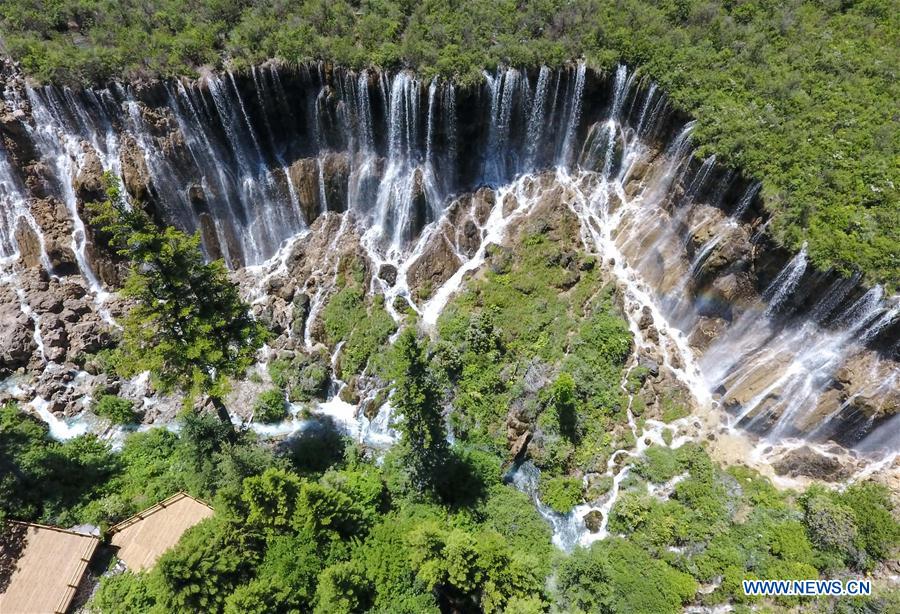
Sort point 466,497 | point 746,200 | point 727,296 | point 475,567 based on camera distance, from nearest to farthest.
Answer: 1. point 475,567
2. point 466,497
3. point 746,200
4. point 727,296

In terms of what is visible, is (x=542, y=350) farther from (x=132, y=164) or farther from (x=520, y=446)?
(x=132, y=164)

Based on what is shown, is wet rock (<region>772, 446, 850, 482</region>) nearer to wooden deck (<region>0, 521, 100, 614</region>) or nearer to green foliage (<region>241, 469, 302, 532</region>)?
green foliage (<region>241, 469, 302, 532</region>)

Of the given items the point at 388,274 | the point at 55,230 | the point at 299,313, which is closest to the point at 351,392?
the point at 299,313

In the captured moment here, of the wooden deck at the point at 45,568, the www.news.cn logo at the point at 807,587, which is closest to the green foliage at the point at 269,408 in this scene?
the wooden deck at the point at 45,568

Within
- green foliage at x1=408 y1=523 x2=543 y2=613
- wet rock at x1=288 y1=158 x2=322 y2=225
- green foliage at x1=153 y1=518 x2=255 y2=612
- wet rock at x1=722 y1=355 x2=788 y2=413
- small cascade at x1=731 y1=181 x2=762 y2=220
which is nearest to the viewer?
green foliage at x1=153 y1=518 x2=255 y2=612

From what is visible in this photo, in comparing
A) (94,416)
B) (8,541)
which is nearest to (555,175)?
(94,416)

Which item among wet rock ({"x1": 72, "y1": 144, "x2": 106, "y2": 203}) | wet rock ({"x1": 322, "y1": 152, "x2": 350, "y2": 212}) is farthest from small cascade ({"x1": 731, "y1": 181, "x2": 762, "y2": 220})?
wet rock ({"x1": 72, "y1": 144, "x2": 106, "y2": 203})
